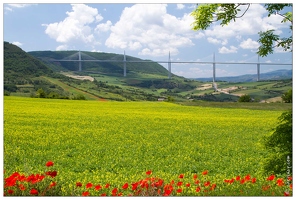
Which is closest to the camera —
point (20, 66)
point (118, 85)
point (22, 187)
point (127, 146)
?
point (22, 187)

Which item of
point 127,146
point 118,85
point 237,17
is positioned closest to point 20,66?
point 118,85

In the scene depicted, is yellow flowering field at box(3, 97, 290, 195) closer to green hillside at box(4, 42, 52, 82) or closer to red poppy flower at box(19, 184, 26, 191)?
red poppy flower at box(19, 184, 26, 191)

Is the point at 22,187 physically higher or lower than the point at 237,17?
Result: lower

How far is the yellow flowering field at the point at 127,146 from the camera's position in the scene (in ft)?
28.1

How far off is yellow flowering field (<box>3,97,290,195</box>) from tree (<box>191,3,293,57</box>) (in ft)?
9.23

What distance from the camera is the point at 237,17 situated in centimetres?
640

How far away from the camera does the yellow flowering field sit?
8.55 meters

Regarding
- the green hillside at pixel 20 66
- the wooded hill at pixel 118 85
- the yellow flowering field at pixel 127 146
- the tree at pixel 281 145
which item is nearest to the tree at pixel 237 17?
the tree at pixel 281 145

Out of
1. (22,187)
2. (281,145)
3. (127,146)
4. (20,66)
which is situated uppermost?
(20,66)

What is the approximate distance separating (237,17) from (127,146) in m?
6.45

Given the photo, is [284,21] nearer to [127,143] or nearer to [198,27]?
[198,27]

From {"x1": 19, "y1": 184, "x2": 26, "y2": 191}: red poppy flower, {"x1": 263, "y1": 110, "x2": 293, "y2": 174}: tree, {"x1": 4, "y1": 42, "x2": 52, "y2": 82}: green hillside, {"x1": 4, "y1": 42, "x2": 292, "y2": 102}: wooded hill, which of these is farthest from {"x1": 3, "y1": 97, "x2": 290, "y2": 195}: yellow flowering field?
{"x1": 4, "y1": 42, "x2": 52, "y2": 82}: green hillside

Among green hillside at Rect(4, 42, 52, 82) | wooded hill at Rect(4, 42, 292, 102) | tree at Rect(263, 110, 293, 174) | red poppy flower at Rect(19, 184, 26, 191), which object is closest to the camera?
red poppy flower at Rect(19, 184, 26, 191)

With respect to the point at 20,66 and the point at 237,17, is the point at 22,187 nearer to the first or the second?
the point at 237,17
